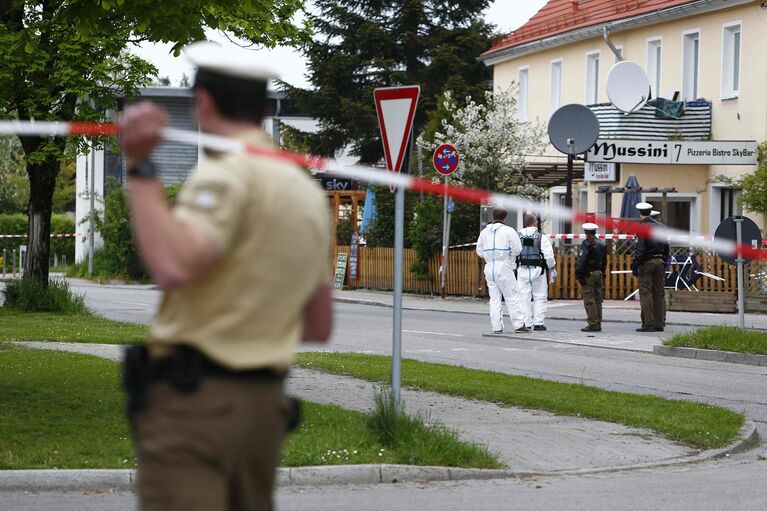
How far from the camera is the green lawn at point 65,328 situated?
18.5 metres

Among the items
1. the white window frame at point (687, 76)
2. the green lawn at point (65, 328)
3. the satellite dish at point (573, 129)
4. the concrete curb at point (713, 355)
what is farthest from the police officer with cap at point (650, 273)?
the white window frame at point (687, 76)

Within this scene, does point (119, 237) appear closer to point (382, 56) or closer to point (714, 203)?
point (382, 56)

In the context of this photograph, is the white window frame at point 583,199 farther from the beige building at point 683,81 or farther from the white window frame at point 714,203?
the white window frame at point 714,203

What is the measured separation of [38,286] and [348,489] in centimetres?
1688

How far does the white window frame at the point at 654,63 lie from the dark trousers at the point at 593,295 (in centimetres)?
1551

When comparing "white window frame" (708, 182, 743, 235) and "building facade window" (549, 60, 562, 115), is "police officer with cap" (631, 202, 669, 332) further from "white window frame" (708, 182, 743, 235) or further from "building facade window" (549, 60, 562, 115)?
"building facade window" (549, 60, 562, 115)

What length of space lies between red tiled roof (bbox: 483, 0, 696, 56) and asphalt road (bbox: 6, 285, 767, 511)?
1201 cm

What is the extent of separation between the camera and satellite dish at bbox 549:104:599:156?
24.2 m

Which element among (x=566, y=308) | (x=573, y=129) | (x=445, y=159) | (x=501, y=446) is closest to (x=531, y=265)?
(x=573, y=129)

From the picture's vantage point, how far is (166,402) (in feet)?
12.9

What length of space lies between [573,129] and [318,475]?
653 inches

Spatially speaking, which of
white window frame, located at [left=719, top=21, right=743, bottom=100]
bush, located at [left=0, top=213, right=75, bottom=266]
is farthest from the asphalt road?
bush, located at [left=0, top=213, right=75, bottom=266]

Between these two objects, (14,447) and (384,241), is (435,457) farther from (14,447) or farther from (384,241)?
(384,241)

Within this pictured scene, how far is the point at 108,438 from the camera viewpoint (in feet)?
31.1
